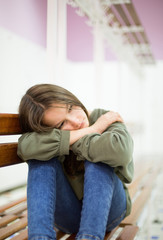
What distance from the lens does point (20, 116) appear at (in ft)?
4.39

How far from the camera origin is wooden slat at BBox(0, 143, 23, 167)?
1.23m

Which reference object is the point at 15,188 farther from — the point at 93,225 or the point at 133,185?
the point at 93,225

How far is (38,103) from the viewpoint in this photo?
4.25ft

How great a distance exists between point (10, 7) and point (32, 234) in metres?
1.59

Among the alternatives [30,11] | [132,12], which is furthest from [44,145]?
[132,12]

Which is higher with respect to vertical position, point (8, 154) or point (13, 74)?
point (13, 74)

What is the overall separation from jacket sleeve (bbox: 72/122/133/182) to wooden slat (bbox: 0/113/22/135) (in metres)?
0.28

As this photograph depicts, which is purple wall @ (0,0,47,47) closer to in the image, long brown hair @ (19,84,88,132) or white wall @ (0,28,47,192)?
white wall @ (0,28,47,192)

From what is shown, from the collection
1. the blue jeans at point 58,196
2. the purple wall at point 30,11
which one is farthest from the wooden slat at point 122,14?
the blue jeans at point 58,196

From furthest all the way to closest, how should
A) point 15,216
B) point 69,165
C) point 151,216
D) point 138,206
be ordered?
point 151,216, point 138,206, point 15,216, point 69,165

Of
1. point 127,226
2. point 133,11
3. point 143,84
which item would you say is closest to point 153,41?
point 143,84

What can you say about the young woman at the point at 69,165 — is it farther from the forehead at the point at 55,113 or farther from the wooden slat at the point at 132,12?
the wooden slat at the point at 132,12

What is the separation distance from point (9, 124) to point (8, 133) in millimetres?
38

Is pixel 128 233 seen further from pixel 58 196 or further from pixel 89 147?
pixel 89 147
